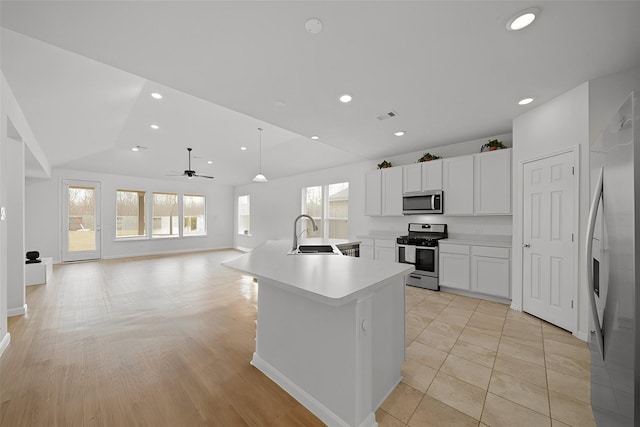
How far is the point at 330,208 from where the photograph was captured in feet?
23.1

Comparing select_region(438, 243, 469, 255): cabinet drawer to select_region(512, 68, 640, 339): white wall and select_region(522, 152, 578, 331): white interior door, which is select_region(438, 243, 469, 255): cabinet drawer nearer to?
select_region(522, 152, 578, 331): white interior door

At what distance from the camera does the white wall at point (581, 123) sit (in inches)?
95.7

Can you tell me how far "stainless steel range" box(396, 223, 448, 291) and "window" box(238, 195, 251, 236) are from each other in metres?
6.56

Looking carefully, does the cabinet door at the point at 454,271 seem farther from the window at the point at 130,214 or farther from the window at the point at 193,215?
the window at the point at 130,214

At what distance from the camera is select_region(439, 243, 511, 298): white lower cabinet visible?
3.62 meters

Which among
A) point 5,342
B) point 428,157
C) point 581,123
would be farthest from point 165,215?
point 581,123

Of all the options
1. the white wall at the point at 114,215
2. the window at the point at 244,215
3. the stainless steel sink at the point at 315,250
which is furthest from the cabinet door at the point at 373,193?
the white wall at the point at 114,215

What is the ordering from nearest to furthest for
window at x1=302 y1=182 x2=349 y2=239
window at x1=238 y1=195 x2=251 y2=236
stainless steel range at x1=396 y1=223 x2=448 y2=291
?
1. stainless steel range at x1=396 y1=223 x2=448 y2=291
2. window at x1=302 y1=182 x2=349 y2=239
3. window at x1=238 y1=195 x2=251 y2=236

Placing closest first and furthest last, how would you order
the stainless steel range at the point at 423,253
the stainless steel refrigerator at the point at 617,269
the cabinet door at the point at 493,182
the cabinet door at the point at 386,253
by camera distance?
the stainless steel refrigerator at the point at 617,269 → the cabinet door at the point at 493,182 → the stainless steel range at the point at 423,253 → the cabinet door at the point at 386,253

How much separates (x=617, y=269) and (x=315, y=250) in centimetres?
224

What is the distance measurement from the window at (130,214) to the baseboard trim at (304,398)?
27.0 feet

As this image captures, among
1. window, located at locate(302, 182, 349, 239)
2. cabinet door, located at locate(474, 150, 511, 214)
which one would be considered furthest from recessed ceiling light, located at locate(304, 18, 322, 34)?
window, located at locate(302, 182, 349, 239)

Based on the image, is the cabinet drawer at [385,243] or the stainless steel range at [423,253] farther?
the cabinet drawer at [385,243]

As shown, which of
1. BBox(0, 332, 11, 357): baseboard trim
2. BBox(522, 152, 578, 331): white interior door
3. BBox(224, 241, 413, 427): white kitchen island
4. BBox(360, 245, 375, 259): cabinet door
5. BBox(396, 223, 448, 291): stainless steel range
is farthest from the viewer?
BBox(360, 245, 375, 259): cabinet door
